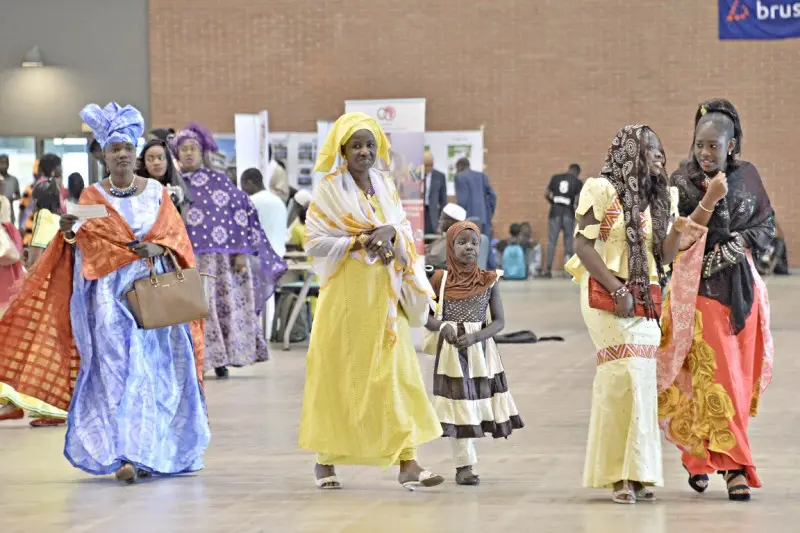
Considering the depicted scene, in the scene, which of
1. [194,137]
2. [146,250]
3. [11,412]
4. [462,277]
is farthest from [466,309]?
[194,137]

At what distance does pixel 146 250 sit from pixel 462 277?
1.44 meters

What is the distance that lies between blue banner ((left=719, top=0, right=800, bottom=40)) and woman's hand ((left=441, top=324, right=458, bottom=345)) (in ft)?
39.2

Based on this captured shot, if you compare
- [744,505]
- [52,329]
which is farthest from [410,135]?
[744,505]

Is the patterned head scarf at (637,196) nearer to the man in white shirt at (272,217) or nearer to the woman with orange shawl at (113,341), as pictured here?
the woman with orange shawl at (113,341)

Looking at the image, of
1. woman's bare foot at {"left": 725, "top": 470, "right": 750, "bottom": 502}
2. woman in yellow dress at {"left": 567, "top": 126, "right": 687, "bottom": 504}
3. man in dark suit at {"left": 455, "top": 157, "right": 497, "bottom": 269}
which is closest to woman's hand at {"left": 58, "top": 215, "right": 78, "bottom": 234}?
woman in yellow dress at {"left": 567, "top": 126, "right": 687, "bottom": 504}

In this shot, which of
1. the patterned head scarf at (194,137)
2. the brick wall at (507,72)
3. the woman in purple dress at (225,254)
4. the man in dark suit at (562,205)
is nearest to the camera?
the patterned head scarf at (194,137)

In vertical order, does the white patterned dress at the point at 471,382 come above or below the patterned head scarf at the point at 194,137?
below

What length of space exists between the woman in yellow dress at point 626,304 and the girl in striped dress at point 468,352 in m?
0.92

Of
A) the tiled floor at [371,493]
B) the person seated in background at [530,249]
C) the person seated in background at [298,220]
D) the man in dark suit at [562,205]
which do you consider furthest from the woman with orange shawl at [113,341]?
the person seated in background at [530,249]

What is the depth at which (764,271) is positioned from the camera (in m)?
25.2

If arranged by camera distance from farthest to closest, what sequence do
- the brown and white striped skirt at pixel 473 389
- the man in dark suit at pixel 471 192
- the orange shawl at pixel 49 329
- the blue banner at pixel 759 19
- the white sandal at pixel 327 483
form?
the man in dark suit at pixel 471 192 → the blue banner at pixel 759 19 → the orange shawl at pixel 49 329 → the brown and white striped skirt at pixel 473 389 → the white sandal at pixel 327 483

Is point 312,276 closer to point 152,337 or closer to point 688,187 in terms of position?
point 152,337

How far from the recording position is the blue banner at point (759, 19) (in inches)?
722

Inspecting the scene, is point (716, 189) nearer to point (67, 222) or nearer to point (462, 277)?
point (462, 277)
